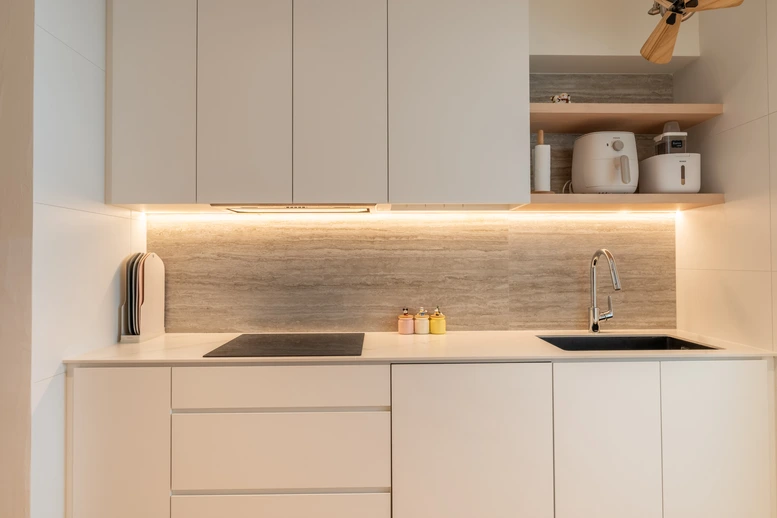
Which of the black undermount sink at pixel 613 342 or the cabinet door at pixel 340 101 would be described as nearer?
the cabinet door at pixel 340 101

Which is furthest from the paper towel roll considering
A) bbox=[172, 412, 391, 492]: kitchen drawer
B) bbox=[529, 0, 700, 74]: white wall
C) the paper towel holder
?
bbox=[172, 412, 391, 492]: kitchen drawer

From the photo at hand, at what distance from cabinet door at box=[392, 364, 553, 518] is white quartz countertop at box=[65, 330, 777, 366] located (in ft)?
0.14

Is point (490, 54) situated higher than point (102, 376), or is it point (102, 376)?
point (490, 54)

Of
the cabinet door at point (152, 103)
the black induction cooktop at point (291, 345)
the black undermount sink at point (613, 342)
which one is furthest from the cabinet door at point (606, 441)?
the cabinet door at point (152, 103)

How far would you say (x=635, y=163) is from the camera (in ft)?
7.04

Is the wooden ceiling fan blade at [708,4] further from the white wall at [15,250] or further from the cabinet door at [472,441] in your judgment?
the white wall at [15,250]

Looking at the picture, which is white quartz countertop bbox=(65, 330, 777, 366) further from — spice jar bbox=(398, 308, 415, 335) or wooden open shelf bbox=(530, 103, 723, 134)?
wooden open shelf bbox=(530, 103, 723, 134)

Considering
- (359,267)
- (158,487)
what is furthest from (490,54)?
(158,487)

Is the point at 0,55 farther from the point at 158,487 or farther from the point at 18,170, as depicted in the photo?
the point at 158,487

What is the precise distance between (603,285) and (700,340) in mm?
468

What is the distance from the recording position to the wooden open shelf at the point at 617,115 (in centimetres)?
207

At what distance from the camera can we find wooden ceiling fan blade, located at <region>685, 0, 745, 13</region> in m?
1.46

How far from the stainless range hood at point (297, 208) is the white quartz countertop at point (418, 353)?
585 millimetres

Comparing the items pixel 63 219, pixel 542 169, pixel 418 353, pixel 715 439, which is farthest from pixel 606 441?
pixel 63 219
